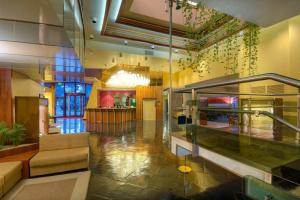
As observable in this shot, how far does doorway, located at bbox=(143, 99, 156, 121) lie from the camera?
46.9 feet

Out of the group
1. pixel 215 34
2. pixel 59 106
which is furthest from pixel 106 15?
pixel 59 106

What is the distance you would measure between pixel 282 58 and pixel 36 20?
575cm

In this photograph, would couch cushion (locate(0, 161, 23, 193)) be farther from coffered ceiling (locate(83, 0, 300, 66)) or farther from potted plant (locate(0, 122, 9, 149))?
coffered ceiling (locate(83, 0, 300, 66))

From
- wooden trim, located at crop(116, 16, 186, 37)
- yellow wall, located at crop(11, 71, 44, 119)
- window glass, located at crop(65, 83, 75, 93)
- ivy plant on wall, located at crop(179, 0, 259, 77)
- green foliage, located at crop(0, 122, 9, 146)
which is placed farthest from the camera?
window glass, located at crop(65, 83, 75, 93)

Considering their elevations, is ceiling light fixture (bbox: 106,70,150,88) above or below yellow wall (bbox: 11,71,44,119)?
above

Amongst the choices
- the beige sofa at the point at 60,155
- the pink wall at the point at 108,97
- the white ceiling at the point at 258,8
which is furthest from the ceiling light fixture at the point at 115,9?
the pink wall at the point at 108,97

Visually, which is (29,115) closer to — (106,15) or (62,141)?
(62,141)

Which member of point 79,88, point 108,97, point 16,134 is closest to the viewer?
point 16,134

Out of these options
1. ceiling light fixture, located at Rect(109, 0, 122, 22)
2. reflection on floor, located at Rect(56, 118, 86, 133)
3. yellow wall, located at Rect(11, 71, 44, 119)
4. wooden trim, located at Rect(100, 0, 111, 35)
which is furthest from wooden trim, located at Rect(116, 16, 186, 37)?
reflection on floor, located at Rect(56, 118, 86, 133)

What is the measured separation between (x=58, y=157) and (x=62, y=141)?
2.24 ft

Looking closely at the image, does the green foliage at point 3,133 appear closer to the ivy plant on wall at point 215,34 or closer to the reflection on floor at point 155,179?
the reflection on floor at point 155,179

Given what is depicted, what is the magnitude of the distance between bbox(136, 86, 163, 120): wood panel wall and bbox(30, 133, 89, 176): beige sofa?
31.0ft

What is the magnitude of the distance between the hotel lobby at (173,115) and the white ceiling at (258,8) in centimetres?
2

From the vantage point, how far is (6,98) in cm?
437
